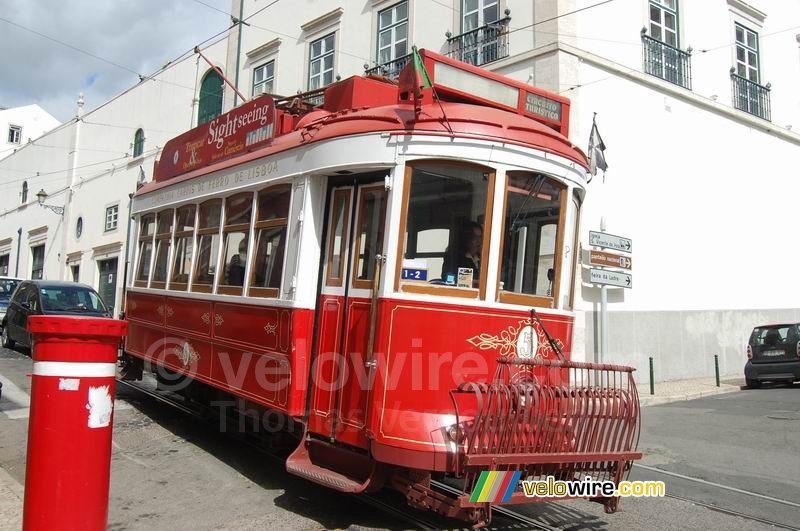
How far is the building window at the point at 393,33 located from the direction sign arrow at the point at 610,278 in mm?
6779

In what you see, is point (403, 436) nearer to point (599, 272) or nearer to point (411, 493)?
point (411, 493)

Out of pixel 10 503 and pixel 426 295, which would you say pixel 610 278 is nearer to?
pixel 426 295

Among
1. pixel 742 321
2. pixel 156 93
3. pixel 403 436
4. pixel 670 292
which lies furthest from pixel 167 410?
pixel 156 93

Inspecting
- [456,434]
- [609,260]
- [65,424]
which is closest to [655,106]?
[609,260]

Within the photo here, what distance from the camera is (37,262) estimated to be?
33.0m

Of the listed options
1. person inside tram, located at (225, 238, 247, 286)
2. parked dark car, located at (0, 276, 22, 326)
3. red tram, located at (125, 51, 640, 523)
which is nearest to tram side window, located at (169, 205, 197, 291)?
person inside tram, located at (225, 238, 247, 286)

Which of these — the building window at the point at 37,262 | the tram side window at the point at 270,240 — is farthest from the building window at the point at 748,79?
the building window at the point at 37,262

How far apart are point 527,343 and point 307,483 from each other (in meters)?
2.44

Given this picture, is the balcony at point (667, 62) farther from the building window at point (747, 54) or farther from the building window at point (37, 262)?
the building window at point (37, 262)

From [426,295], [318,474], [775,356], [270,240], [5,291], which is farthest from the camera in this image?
[5,291]

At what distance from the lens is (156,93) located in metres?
24.8

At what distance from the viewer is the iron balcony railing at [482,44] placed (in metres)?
13.6

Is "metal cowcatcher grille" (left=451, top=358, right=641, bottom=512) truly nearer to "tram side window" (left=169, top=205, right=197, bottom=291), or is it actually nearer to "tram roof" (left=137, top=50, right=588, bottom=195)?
"tram roof" (left=137, top=50, right=588, bottom=195)

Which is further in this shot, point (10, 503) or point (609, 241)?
point (609, 241)
